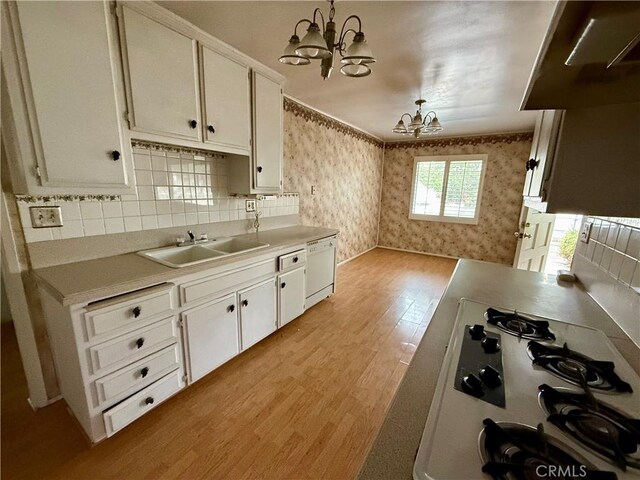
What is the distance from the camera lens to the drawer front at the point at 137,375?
1.31 metres

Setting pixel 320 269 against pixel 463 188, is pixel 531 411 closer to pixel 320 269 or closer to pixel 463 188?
pixel 320 269

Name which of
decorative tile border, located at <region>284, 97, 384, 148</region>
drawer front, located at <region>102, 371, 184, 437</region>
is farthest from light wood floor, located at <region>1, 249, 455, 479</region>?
decorative tile border, located at <region>284, 97, 384, 148</region>

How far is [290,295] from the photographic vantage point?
247cm

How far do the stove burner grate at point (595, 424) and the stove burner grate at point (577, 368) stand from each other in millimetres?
69

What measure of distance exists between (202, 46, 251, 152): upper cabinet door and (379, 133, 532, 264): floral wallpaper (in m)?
4.08

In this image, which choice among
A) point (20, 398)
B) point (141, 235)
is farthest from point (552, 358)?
point (20, 398)

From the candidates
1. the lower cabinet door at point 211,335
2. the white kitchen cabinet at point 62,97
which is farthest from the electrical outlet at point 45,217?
the lower cabinet door at point 211,335

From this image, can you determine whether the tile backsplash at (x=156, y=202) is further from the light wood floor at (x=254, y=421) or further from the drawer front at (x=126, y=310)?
the light wood floor at (x=254, y=421)

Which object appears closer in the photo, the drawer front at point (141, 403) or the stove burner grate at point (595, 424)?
the stove burner grate at point (595, 424)

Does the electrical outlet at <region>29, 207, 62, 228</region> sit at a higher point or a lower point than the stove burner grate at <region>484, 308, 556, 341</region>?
higher

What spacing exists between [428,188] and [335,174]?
2.23 meters

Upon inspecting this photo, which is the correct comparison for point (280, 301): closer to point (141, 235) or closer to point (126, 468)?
point (141, 235)

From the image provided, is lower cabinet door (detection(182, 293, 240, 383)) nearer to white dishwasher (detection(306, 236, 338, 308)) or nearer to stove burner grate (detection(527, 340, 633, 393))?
white dishwasher (detection(306, 236, 338, 308))

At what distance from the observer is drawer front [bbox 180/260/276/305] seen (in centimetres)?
160
